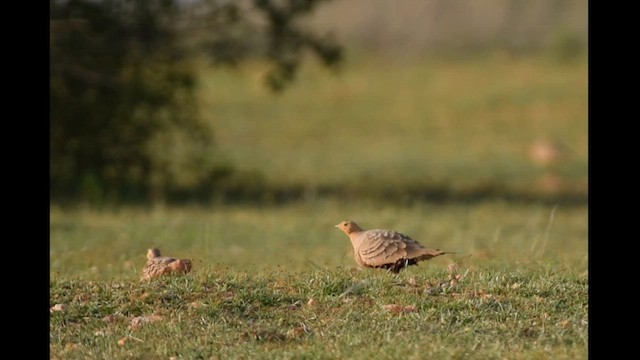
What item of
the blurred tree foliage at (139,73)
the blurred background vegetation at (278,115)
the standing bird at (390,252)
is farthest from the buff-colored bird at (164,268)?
the blurred tree foliage at (139,73)

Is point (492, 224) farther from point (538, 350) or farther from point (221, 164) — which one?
point (538, 350)

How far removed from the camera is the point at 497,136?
2300 cm

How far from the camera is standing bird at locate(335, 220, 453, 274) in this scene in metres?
6.79

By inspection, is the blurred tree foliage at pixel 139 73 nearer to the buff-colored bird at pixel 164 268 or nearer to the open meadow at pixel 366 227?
the open meadow at pixel 366 227

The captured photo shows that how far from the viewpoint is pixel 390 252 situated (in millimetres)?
6805

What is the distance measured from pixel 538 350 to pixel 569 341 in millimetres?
275

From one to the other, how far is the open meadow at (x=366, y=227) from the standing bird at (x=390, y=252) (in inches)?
4.4

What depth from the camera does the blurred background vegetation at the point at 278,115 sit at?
15875mm

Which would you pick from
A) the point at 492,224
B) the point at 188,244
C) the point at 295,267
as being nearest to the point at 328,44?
the point at 492,224

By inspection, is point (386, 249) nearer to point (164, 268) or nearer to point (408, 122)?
point (164, 268)

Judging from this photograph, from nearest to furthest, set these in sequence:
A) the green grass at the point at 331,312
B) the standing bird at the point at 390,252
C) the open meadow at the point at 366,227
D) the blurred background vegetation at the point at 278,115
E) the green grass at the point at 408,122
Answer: the green grass at the point at 331,312
the open meadow at the point at 366,227
the standing bird at the point at 390,252
the blurred background vegetation at the point at 278,115
the green grass at the point at 408,122

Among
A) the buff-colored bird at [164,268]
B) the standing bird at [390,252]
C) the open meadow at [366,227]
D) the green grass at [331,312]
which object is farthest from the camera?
the buff-colored bird at [164,268]

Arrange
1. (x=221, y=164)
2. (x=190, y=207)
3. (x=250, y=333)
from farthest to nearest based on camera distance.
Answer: (x=221, y=164) < (x=190, y=207) < (x=250, y=333)

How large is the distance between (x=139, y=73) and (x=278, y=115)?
8944 mm
